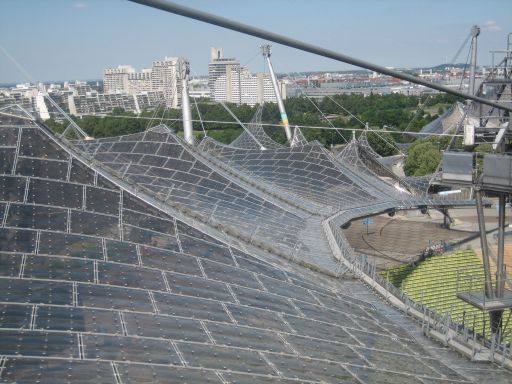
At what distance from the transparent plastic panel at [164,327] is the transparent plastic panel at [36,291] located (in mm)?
1037

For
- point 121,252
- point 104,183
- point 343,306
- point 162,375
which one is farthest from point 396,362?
point 104,183

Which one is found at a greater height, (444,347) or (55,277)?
(55,277)

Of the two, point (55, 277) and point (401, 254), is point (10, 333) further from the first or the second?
point (401, 254)

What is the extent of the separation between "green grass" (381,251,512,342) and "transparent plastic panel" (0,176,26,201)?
1421 cm

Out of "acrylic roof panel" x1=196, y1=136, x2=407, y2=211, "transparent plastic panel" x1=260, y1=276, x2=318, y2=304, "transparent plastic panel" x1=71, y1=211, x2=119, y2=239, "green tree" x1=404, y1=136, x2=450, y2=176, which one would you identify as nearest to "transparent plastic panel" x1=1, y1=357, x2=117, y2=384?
"transparent plastic panel" x1=71, y1=211, x2=119, y2=239

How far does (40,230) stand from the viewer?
1167 cm

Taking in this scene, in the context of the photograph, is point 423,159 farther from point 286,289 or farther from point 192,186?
point 286,289

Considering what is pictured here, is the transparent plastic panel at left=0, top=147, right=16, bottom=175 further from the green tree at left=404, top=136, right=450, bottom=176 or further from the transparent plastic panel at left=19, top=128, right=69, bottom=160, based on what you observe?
the green tree at left=404, top=136, right=450, bottom=176

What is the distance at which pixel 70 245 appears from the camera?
37.6ft

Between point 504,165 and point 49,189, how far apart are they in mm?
9852

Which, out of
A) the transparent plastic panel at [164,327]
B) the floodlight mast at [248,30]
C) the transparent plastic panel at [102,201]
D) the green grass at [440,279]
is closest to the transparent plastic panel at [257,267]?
the transparent plastic panel at [102,201]

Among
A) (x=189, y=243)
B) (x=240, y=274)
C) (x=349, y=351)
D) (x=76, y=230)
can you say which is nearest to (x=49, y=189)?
(x=76, y=230)

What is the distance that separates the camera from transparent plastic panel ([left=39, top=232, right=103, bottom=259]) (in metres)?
11.1

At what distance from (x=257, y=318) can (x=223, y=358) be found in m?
1.91
